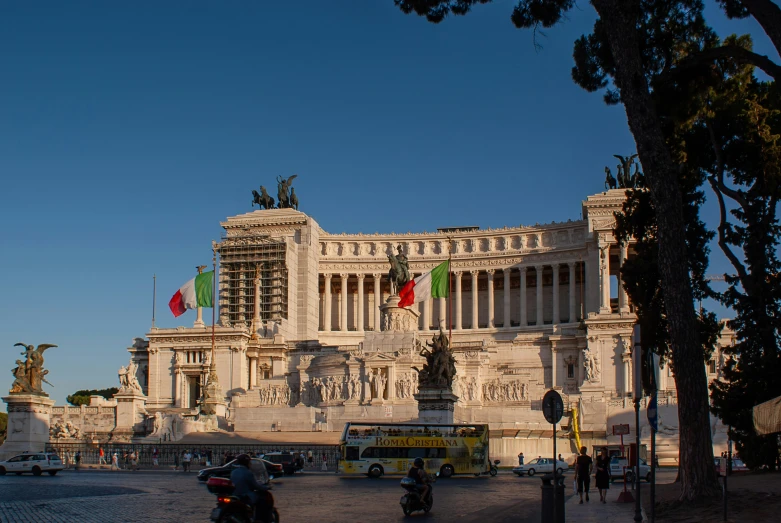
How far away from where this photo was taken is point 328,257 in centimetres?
9250

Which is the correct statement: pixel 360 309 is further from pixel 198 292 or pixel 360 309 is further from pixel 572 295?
pixel 198 292

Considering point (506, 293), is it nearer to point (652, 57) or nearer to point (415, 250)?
point (415, 250)

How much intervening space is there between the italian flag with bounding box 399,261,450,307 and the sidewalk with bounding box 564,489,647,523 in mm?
40102

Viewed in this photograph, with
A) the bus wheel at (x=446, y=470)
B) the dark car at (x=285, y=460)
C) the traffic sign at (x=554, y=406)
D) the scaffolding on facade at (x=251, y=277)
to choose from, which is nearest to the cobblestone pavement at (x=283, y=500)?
the traffic sign at (x=554, y=406)

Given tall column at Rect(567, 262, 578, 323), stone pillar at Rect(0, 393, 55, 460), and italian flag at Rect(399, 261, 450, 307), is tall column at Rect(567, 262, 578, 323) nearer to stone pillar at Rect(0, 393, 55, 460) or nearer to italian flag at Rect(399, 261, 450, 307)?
italian flag at Rect(399, 261, 450, 307)

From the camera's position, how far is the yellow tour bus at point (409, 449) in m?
38.4

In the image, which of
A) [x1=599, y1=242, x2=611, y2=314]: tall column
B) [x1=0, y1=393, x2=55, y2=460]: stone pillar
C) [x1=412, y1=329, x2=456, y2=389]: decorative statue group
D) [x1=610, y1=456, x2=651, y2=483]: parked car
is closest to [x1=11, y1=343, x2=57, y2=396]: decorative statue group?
[x1=0, y1=393, x2=55, y2=460]: stone pillar

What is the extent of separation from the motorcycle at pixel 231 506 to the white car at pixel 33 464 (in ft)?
86.8

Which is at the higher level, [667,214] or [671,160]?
[671,160]

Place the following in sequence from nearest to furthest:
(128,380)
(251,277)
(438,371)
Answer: (438,371) → (128,380) → (251,277)

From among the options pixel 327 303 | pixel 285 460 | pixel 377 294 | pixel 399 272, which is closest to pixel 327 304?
pixel 327 303

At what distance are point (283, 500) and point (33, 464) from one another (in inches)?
718

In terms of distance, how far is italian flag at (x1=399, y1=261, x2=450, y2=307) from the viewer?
6575cm

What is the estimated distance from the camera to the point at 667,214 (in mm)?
20922
